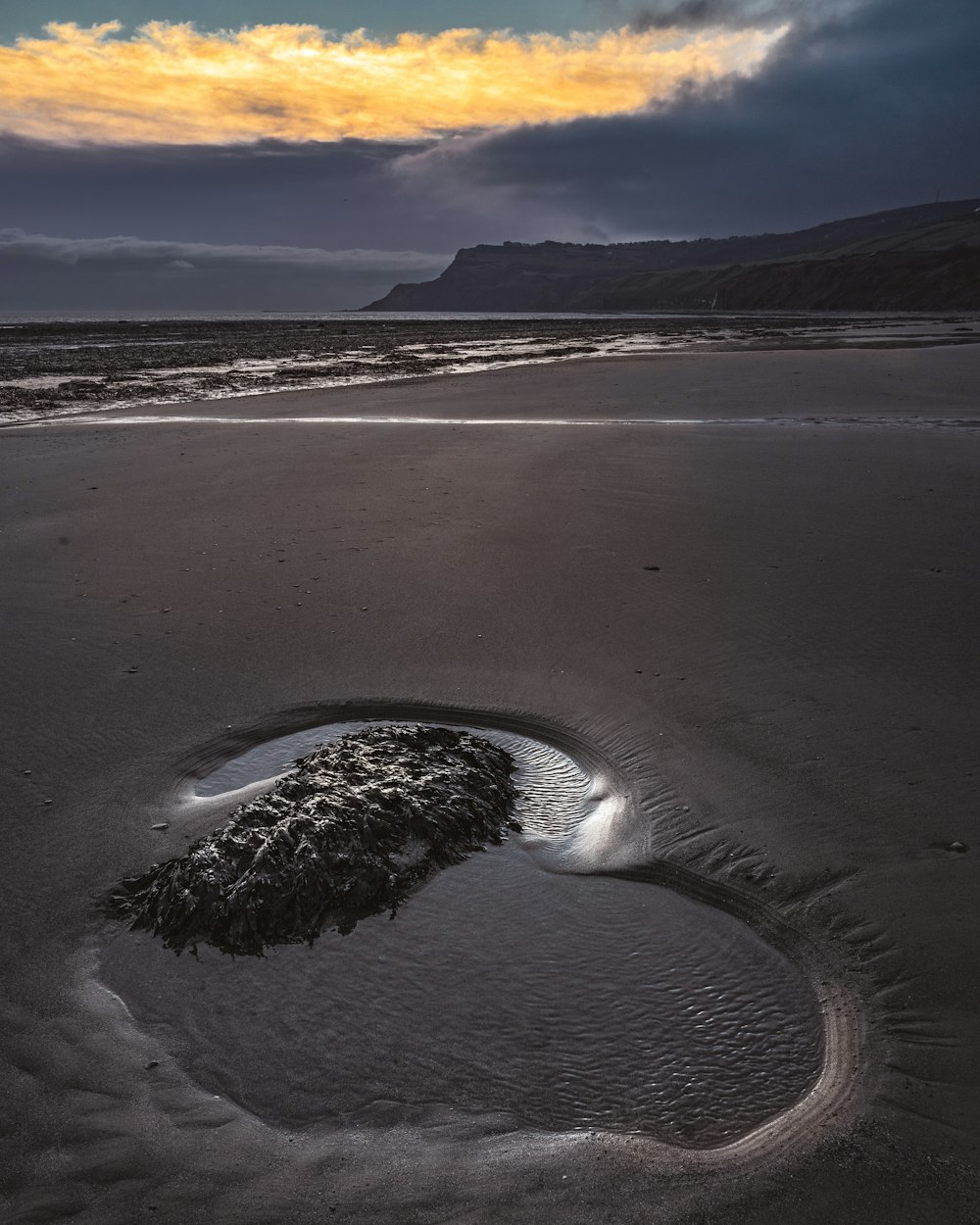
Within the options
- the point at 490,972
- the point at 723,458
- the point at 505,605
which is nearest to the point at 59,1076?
the point at 490,972

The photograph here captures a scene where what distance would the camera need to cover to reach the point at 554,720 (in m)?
3.70

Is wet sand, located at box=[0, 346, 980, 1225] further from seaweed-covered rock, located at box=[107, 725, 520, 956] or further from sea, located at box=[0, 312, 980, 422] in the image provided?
sea, located at box=[0, 312, 980, 422]

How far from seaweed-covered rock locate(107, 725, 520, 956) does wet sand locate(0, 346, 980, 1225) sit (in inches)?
8.7

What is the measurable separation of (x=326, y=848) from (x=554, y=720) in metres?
1.24

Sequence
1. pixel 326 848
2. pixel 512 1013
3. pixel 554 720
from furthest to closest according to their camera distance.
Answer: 1. pixel 554 720
2. pixel 326 848
3. pixel 512 1013

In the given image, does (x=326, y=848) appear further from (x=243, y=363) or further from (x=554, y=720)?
(x=243, y=363)

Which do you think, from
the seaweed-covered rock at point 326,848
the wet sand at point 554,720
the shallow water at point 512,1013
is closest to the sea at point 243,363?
the wet sand at point 554,720

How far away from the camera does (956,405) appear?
39.4 feet

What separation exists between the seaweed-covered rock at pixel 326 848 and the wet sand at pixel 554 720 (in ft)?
0.72

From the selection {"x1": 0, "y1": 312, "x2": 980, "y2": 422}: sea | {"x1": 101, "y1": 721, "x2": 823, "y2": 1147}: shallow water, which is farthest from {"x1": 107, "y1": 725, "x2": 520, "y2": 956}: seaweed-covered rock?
{"x1": 0, "y1": 312, "x2": 980, "y2": 422}: sea

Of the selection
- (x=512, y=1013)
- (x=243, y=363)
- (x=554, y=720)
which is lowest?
(x=512, y=1013)

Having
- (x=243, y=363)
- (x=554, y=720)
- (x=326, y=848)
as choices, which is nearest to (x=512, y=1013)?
(x=326, y=848)

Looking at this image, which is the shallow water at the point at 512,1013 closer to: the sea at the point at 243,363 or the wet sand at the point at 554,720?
the wet sand at the point at 554,720

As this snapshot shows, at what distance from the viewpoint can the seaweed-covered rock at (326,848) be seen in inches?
101
